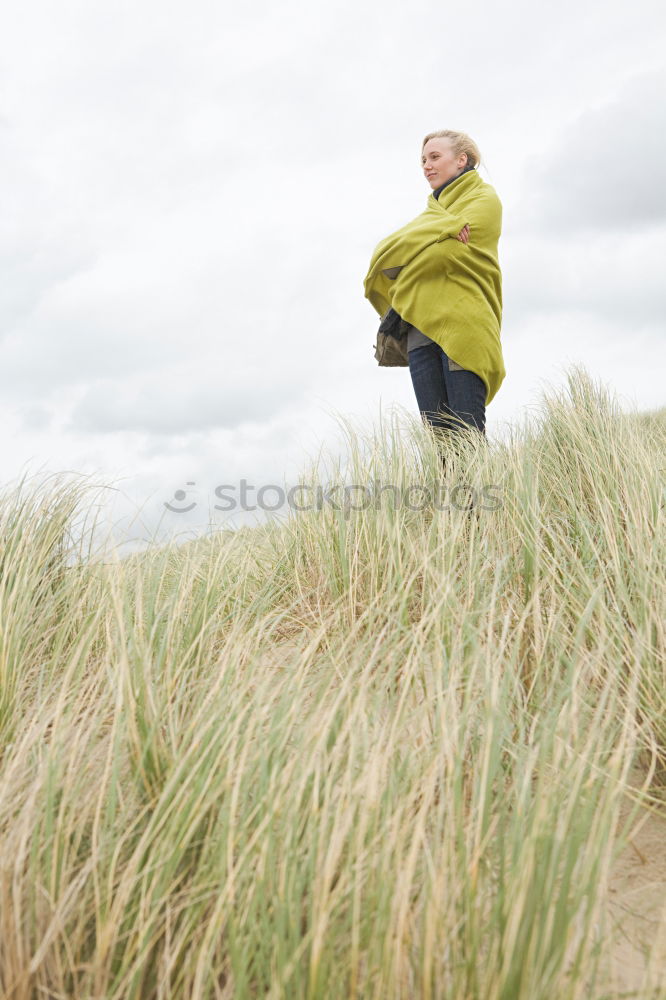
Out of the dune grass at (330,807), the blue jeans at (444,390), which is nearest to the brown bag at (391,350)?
the blue jeans at (444,390)

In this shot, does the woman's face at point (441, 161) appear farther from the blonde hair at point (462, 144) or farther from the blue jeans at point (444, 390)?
the blue jeans at point (444, 390)

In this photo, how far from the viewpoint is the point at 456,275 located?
11.0 ft

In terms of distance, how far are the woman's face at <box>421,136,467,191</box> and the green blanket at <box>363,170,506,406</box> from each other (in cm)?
10

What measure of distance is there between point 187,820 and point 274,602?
1.47 metres

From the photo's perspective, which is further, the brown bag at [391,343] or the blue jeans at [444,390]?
the brown bag at [391,343]

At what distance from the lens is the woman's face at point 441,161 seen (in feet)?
11.6

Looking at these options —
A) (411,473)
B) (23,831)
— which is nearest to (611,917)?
(23,831)

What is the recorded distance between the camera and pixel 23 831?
1.12 meters

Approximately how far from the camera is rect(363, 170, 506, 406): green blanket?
3279mm

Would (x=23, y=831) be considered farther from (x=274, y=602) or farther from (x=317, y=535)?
(x=317, y=535)

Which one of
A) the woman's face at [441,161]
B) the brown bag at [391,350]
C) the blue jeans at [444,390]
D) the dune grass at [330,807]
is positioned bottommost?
the dune grass at [330,807]

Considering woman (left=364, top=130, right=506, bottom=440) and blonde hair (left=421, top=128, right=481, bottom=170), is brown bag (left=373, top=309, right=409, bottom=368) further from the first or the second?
blonde hair (left=421, top=128, right=481, bottom=170)

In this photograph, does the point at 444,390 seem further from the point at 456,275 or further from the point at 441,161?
the point at 441,161

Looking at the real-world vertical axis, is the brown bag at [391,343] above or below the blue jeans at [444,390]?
above
